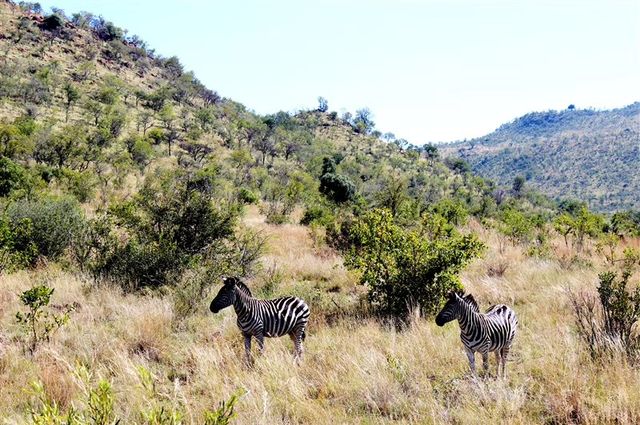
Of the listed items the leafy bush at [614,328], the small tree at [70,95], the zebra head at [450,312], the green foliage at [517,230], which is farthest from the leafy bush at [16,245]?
the small tree at [70,95]

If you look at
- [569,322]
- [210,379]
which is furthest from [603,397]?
[210,379]

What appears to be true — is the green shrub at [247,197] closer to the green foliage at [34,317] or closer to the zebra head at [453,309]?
the green foliage at [34,317]

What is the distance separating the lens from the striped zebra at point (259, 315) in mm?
6191

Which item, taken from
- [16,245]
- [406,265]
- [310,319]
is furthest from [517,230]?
[16,245]

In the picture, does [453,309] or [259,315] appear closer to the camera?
[453,309]

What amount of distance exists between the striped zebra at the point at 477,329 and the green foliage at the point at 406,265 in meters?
2.29

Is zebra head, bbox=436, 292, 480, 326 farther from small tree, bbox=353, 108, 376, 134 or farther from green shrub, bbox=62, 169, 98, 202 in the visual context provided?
small tree, bbox=353, 108, 376, 134

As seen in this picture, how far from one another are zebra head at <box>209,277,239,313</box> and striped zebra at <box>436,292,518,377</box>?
275 centimetres

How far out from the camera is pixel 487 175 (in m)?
156

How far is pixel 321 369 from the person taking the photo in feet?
18.6

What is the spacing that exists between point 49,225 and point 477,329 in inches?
412

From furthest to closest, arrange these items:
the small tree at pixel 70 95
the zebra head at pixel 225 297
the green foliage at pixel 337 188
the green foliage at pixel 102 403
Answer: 1. the small tree at pixel 70 95
2. the green foliage at pixel 337 188
3. the zebra head at pixel 225 297
4. the green foliage at pixel 102 403

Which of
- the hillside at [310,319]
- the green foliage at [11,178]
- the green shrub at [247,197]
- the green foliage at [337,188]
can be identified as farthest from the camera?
the green foliage at [337,188]

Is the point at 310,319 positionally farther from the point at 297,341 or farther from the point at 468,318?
the point at 468,318
